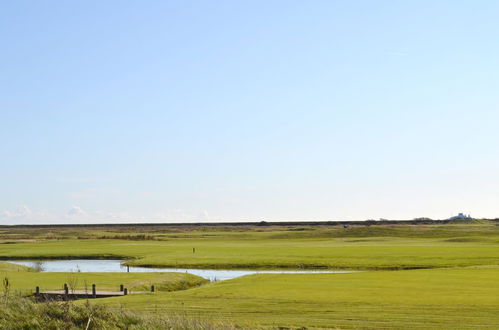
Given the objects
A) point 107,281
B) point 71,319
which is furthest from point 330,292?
point 71,319

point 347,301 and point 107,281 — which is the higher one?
point 347,301

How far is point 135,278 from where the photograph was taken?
49188mm

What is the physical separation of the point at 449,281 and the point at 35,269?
40.2 m

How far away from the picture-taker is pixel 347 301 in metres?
32.5

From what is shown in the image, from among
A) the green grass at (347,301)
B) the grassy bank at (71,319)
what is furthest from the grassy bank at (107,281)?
the grassy bank at (71,319)

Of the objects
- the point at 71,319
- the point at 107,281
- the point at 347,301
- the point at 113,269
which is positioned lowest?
the point at 113,269

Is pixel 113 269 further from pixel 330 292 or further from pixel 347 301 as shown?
pixel 347 301

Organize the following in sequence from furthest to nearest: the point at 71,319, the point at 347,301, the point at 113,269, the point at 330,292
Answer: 1. the point at 113,269
2. the point at 330,292
3. the point at 347,301
4. the point at 71,319

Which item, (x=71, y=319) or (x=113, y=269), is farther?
(x=113, y=269)

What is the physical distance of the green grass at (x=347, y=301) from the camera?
88.5 ft

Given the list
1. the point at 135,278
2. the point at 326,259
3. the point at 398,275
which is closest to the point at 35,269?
the point at 135,278

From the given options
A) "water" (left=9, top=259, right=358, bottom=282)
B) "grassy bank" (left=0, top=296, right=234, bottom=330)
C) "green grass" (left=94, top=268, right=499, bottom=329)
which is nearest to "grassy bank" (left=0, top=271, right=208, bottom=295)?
"water" (left=9, top=259, right=358, bottom=282)

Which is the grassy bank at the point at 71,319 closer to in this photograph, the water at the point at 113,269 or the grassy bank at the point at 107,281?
the grassy bank at the point at 107,281

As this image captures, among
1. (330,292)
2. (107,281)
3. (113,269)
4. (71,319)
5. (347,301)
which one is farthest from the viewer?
(113,269)
